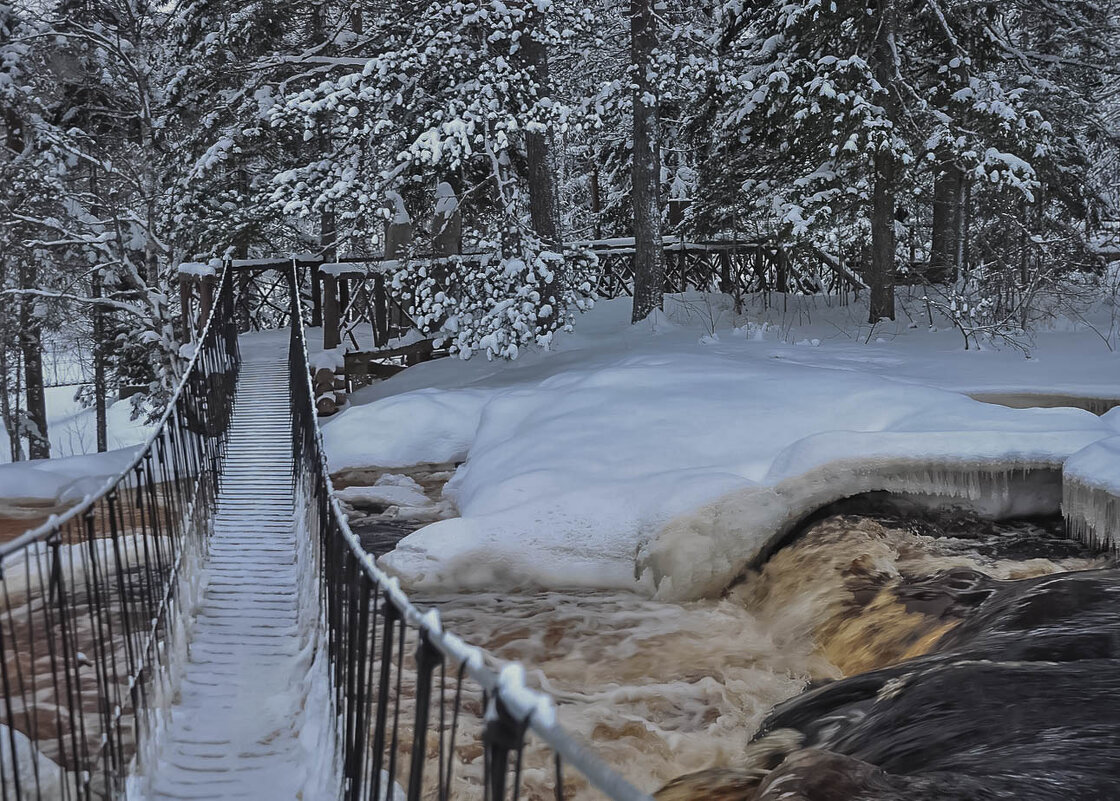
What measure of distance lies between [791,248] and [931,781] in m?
12.8

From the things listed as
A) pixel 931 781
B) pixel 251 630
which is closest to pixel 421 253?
pixel 251 630

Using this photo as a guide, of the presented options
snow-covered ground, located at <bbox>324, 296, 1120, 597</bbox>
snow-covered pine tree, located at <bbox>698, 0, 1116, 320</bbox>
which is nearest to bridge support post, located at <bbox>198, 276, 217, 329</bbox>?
snow-covered ground, located at <bbox>324, 296, 1120, 597</bbox>

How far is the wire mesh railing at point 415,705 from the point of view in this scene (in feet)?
6.08

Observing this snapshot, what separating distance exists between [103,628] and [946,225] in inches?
648

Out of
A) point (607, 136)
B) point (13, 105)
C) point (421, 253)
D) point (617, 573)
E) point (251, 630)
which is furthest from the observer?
point (607, 136)

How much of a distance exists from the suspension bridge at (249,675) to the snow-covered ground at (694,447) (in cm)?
144

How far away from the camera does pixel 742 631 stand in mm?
7680

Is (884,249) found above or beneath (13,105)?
beneath

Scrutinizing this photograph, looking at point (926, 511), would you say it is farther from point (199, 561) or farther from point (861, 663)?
point (199, 561)

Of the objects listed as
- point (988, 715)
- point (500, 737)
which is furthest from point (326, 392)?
point (500, 737)

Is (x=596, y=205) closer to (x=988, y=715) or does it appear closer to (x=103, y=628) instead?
(x=103, y=628)

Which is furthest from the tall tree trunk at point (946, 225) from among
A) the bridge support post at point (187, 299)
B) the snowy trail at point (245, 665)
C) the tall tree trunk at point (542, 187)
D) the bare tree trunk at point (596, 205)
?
the bridge support post at point (187, 299)

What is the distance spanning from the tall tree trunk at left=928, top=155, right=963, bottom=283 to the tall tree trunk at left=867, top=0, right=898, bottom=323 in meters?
1.46

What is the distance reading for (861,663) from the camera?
6641mm
